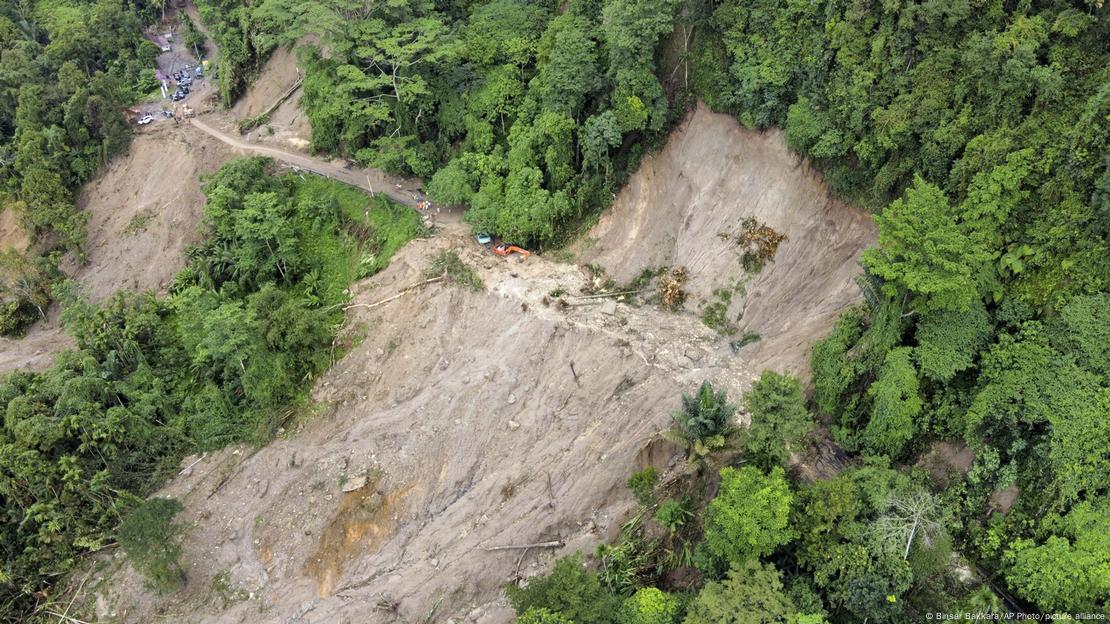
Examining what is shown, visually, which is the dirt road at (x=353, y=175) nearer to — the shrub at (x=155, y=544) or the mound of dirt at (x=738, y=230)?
the mound of dirt at (x=738, y=230)

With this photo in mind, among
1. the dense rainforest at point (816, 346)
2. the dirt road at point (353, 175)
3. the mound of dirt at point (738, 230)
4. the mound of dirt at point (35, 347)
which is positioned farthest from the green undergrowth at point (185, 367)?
the mound of dirt at point (738, 230)

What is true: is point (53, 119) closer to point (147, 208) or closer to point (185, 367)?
point (147, 208)

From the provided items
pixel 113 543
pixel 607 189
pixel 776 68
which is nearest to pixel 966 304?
pixel 776 68

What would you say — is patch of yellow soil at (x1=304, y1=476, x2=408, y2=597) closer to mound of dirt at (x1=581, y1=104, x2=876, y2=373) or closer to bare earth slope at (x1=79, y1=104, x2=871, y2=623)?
bare earth slope at (x1=79, y1=104, x2=871, y2=623)

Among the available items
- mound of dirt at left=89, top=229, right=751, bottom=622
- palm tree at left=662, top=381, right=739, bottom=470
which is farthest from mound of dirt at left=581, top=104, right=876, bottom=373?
palm tree at left=662, top=381, right=739, bottom=470

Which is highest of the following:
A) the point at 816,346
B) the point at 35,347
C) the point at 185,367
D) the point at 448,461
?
the point at 816,346

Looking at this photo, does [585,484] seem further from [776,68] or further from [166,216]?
[166,216]

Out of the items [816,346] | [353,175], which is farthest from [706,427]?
[353,175]
